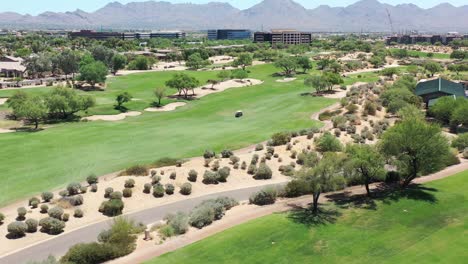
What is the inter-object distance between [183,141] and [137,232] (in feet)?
108

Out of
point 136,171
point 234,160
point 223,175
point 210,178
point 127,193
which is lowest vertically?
point 127,193

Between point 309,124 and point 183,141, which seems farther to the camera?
point 309,124

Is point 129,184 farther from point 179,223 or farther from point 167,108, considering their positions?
point 167,108

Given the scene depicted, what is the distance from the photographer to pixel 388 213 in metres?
40.2

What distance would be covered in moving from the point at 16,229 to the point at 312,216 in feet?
82.2

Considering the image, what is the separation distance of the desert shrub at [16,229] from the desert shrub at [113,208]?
7.30m

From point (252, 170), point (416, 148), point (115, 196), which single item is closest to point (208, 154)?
point (252, 170)

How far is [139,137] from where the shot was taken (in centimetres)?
7369

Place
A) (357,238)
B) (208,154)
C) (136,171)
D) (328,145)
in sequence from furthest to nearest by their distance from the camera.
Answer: (328,145), (208,154), (136,171), (357,238)

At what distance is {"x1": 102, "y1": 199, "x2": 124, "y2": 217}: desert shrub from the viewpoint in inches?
1710

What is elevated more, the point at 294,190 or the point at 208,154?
the point at 208,154

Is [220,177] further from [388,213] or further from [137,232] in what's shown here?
[388,213]

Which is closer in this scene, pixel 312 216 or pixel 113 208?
pixel 312 216

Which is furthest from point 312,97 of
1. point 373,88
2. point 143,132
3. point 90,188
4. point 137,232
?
point 137,232
